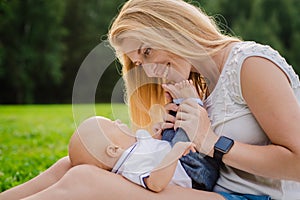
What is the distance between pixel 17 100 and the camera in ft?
79.3

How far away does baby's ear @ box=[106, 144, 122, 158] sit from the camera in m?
2.21

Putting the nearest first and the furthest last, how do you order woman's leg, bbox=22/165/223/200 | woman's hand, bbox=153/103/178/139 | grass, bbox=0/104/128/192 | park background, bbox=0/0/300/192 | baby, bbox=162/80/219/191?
woman's leg, bbox=22/165/223/200, baby, bbox=162/80/219/191, woman's hand, bbox=153/103/178/139, grass, bbox=0/104/128/192, park background, bbox=0/0/300/192

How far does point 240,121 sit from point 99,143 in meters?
0.57

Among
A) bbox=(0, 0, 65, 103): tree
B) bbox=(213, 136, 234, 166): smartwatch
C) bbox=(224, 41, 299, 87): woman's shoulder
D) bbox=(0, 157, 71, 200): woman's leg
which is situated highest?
bbox=(224, 41, 299, 87): woman's shoulder

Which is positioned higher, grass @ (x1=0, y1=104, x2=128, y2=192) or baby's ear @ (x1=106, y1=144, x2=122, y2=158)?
baby's ear @ (x1=106, y1=144, x2=122, y2=158)


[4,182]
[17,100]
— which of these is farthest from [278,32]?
[4,182]

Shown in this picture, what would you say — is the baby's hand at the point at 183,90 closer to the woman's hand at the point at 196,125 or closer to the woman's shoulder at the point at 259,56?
the woman's hand at the point at 196,125

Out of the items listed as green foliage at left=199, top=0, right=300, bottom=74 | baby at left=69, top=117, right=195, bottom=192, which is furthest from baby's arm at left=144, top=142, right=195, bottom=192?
Result: green foliage at left=199, top=0, right=300, bottom=74

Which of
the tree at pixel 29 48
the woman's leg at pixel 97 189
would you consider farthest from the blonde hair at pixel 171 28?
the tree at pixel 29 48

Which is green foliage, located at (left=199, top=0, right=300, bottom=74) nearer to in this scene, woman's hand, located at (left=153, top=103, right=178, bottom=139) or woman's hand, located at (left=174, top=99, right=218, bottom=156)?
woman's hand, located at (left=153, top=103, right=178, bottom=139)

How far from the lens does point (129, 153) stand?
2.21 m

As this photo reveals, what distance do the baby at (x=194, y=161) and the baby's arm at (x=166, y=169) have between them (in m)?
0.13

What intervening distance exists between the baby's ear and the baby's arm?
0.75 ft

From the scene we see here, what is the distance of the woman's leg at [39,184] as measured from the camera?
7.73 feet
